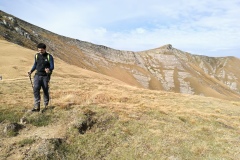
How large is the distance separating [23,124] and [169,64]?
152 m

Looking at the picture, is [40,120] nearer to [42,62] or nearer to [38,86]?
[38,86]

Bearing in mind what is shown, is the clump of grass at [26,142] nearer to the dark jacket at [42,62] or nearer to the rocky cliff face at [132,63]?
the dark jacket at [42,62]

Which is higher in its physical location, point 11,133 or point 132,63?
point 11,133

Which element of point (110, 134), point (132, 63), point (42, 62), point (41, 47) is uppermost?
point (41, 47)

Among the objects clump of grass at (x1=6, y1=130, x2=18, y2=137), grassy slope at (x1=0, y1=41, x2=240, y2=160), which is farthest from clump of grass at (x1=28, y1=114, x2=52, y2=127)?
clump of grass at (x1=6, y1=130, x2=18, y2=137)

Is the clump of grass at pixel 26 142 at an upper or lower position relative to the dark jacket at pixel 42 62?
lower

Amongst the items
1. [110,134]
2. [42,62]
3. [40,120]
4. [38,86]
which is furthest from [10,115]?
[110,134]

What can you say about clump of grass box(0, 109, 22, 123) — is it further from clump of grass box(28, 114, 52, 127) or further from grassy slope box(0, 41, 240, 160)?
clump of grass box(28, 114, 52, 127)

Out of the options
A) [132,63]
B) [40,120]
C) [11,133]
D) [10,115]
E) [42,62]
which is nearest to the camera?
[11,133]

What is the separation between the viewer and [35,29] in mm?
114688

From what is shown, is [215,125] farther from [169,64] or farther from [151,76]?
[169,64]

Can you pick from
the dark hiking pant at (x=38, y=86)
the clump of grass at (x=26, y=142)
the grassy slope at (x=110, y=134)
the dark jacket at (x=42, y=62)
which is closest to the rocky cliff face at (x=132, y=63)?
the dark jacket at (x=42, y=62)

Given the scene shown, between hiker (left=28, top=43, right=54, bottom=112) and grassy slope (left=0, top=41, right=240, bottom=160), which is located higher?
hiker (left=28, top=43, right=54, bottom=112)

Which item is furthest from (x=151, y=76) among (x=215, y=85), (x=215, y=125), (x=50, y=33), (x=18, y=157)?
(x=18, y=157)
